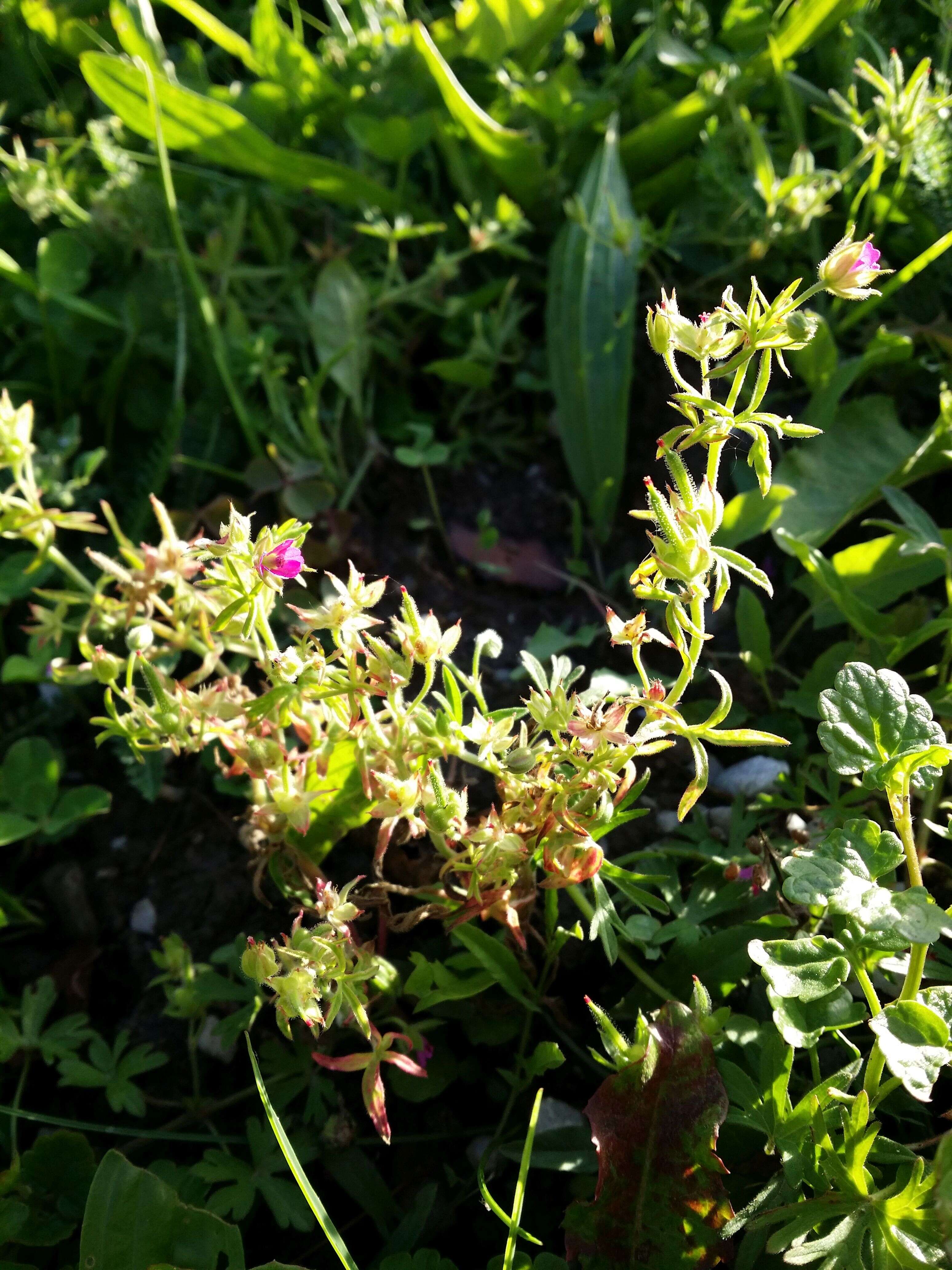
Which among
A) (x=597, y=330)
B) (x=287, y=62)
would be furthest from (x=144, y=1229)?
(x=287, y=62)

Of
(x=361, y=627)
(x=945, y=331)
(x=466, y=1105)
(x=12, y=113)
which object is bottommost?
(x=466, y=1105)

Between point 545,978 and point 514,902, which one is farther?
point 545,978

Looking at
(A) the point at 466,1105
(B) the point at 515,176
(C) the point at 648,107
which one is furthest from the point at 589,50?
(A) the point at 466,1105

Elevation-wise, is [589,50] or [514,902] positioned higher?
[589,50]

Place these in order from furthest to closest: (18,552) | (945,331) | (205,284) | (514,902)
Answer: (205,284)
(18,552)
(945,331)
(514,902)

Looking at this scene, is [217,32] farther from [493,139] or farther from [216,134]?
[493,139]

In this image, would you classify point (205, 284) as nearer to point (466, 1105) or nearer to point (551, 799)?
point (551, 799)

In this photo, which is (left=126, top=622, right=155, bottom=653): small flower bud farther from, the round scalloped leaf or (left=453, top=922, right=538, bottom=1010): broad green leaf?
the round scalloped leaf

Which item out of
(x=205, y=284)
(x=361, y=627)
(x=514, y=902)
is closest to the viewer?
(x=361, y=627)
